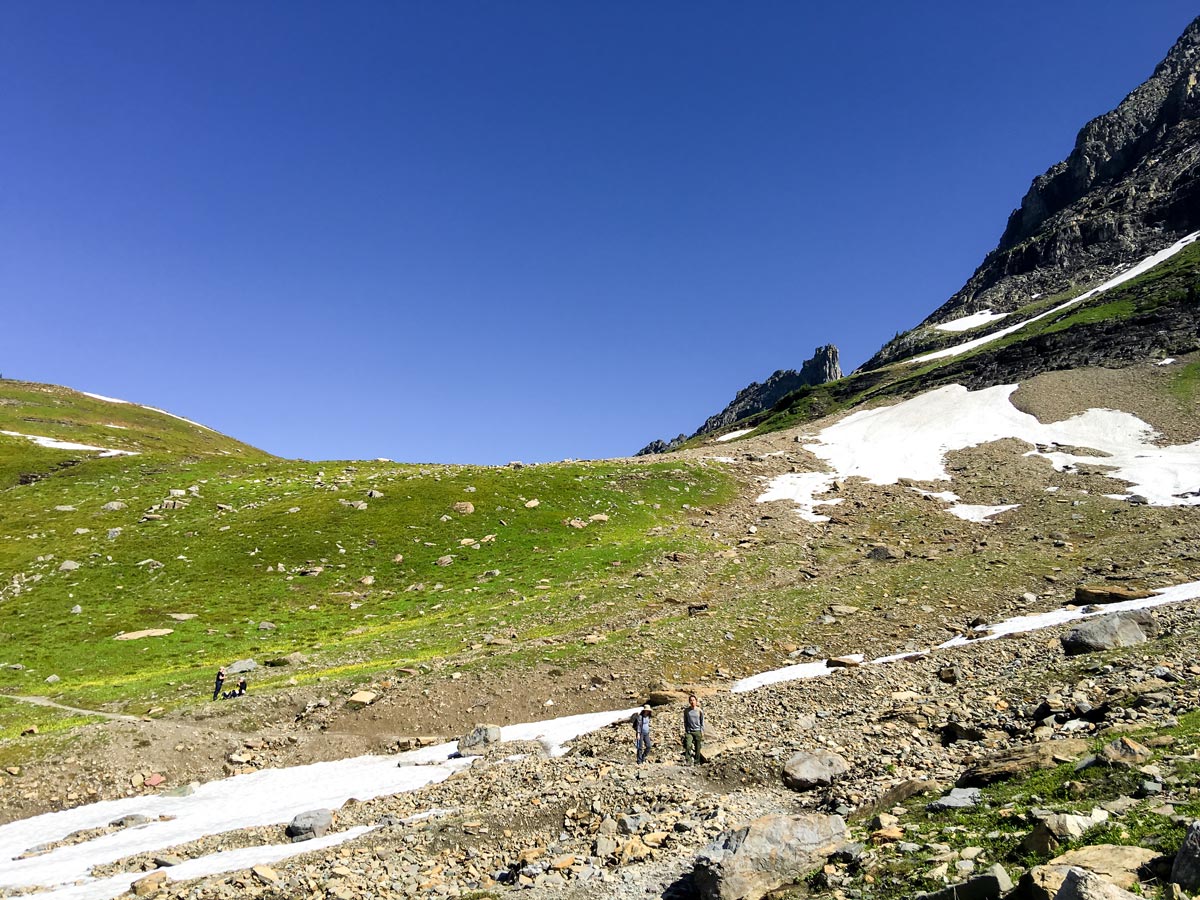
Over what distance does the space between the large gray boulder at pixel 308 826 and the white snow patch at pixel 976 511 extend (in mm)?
55499

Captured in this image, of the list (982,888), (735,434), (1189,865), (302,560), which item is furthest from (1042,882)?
(735,434)

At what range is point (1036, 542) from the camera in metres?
47.5

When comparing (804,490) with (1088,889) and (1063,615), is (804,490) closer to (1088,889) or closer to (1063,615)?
(1063,615)

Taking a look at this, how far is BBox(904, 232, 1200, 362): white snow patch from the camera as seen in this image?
150500 mm

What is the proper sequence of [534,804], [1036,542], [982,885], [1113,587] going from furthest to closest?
[1036,542] < [1113,587] < [534,804] < [982,885]

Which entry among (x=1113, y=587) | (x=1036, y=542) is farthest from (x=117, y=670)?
(x=1036, y=542)

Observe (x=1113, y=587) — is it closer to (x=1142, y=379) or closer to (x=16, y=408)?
(x=1142, y=379)

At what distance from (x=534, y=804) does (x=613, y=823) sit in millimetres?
3346

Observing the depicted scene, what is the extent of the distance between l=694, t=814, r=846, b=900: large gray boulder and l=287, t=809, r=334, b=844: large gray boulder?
13.1 metres

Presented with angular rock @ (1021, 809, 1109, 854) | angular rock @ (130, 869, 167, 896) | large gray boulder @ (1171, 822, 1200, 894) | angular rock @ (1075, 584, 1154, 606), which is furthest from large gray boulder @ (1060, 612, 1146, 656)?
angular rock @ (130, 869, 167, 896)

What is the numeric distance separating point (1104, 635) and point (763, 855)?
19.9m

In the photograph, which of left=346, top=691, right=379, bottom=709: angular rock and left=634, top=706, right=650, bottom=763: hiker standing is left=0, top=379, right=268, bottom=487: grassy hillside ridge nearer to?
left=346, top=691, right=379, bottom=709: angular rock

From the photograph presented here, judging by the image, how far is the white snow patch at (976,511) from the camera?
5725 centimetres

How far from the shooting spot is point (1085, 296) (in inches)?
6088
